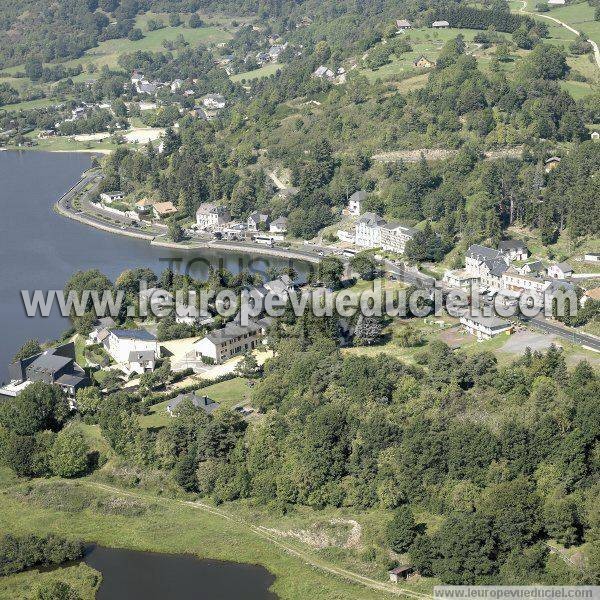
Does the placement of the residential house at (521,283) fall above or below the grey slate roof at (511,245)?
below

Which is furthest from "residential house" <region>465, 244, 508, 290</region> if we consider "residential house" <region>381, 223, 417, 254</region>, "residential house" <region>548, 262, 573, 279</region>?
"residential house" <region>381, 223, 417, 254</region>

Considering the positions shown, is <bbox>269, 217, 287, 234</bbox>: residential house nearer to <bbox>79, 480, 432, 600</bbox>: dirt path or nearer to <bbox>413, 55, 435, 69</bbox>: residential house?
<bbox>413, 55, 435, 69</bbox>: residential house

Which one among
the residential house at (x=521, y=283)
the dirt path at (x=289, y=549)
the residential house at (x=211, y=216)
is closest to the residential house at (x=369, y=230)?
the residential house at (x=521, y=283)

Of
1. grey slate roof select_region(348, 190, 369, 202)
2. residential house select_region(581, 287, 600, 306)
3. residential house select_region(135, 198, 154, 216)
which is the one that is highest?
residential house select_region(581, 287, 600, 306)

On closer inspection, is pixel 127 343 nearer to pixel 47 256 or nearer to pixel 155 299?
pixel 155 299

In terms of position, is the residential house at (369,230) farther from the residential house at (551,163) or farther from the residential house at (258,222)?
the residential house at (551,163)

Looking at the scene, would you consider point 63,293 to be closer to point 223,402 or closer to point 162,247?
point 162,247

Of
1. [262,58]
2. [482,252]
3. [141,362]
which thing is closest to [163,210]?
[482,252]
